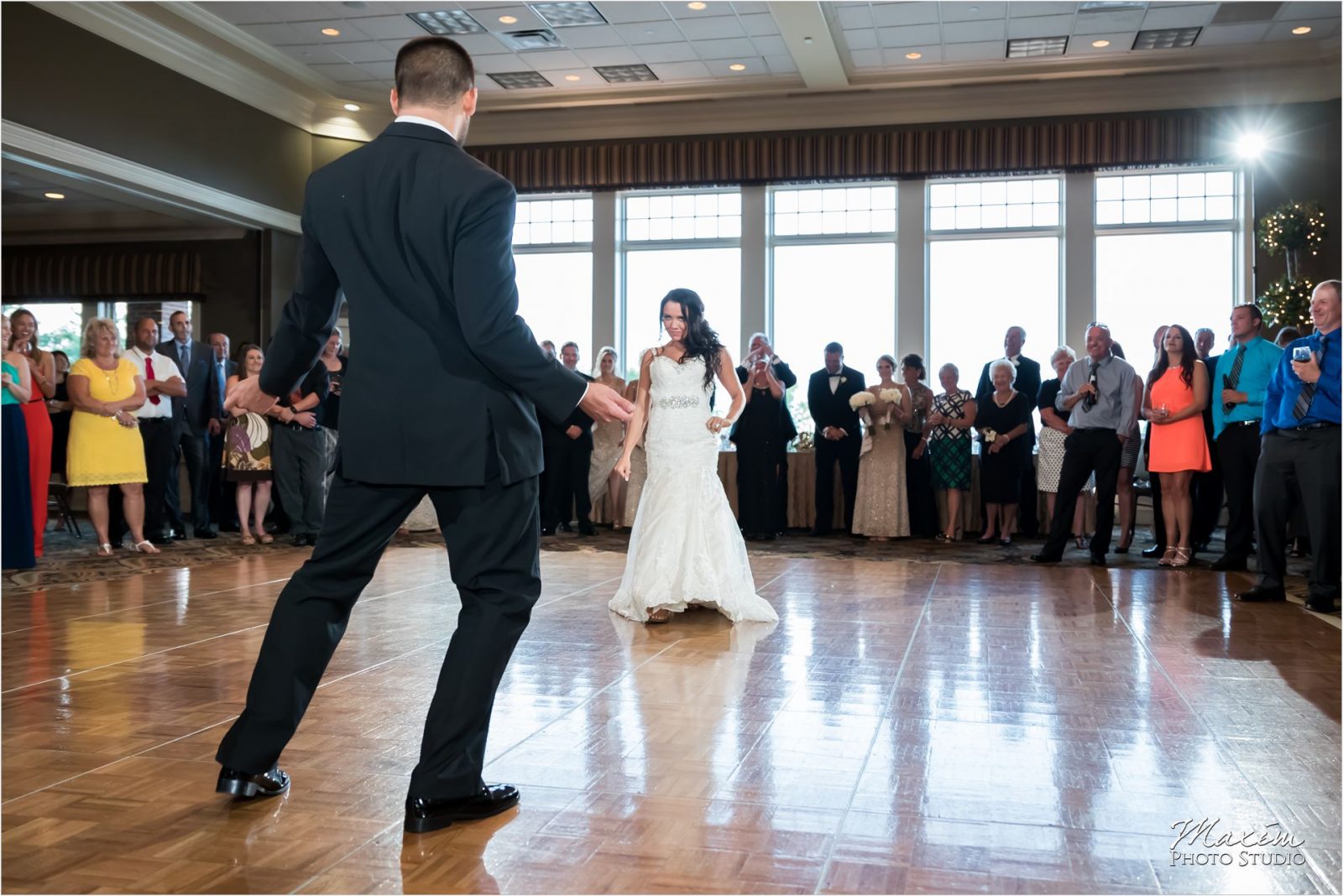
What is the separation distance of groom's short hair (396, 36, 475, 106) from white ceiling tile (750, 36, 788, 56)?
8208 millimetres

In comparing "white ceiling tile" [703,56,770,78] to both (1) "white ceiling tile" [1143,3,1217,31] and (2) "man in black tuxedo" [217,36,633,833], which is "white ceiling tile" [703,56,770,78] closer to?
(1) "white ceiling tile" [1143,3,1217,31]

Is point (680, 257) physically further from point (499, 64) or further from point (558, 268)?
point (499, 64)

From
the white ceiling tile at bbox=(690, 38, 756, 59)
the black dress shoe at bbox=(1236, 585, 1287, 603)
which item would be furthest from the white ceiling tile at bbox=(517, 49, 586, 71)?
the black dress shoe at bbox=(1236, 585, 1287, 603)

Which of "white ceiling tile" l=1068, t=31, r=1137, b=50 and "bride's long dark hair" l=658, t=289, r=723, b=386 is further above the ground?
"white ceiling tile" l=1068, t=31, r=1137, b=50

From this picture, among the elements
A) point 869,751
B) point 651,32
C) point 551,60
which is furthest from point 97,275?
point 869,751

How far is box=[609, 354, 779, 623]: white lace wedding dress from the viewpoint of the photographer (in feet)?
16.5

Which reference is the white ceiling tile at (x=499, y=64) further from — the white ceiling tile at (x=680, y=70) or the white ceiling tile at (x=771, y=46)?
the white ceiling tile at (x=771, y=46)

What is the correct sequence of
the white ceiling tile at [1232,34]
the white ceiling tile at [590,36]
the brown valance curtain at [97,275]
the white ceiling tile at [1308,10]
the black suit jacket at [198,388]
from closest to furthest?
the white ceiling tile at [1308,10] → the black suit jacket at [198,388] → the white ceiling tile at [1232,34] → the white ceiling tile at [590,36] → the brown valance curtain at [97,275]

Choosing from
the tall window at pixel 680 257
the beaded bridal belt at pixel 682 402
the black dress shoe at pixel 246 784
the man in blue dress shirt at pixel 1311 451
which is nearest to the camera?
the black dress shoe at pixel 246 784

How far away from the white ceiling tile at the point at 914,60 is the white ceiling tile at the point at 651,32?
1.97m

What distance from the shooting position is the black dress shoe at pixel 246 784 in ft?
7.89

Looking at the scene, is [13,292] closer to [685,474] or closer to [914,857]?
[685,474]

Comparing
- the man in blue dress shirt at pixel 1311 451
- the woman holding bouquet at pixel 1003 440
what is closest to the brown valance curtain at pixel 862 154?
the woman holding bouquet at pixel 1003 440

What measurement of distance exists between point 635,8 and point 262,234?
475 cm
